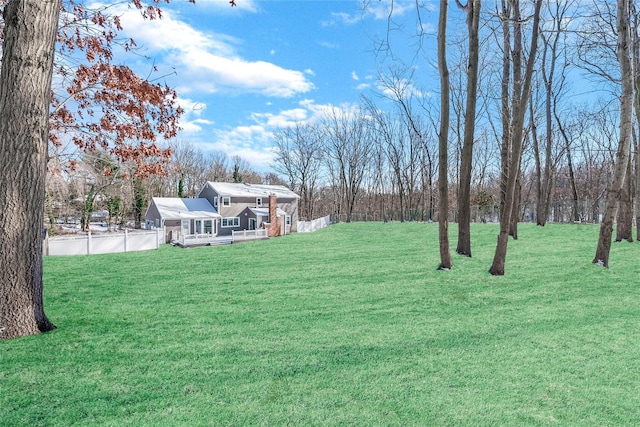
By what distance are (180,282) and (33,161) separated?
3.17m

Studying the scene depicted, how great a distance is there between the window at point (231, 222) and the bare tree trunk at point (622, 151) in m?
20.7

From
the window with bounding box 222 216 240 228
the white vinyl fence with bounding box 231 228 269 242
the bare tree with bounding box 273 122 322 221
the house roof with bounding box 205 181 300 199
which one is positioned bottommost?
the white vinyl fence with bounding box 231 228 269 242

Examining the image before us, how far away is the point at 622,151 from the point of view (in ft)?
20.5

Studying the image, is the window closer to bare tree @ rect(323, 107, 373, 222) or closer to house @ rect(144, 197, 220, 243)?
house @ rect(144, 197, 220, 243)

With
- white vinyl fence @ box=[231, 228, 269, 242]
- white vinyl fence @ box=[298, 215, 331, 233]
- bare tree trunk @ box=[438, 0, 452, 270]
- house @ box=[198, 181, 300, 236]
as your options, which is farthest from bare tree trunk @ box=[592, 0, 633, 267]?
white vinyl fence @ box=[298, 215, 331, 233]

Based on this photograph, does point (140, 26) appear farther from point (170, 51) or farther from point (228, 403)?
point (228, 403)

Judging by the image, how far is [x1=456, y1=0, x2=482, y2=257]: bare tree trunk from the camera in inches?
257

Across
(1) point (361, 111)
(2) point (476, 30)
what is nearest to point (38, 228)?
(2) point (476, 30)

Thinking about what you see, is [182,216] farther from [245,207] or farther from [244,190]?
[244,190]

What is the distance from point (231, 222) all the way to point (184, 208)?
10.6 feet

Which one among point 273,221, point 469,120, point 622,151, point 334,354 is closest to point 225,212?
→ point 273,221

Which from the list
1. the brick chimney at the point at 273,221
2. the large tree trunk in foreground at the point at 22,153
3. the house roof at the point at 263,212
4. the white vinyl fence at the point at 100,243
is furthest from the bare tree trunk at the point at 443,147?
the house roof at the point at 263,212

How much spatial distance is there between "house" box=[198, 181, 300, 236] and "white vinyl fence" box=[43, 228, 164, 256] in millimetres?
9895

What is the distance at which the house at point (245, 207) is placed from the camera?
23375mm
